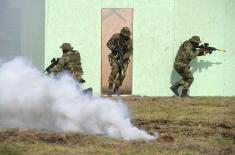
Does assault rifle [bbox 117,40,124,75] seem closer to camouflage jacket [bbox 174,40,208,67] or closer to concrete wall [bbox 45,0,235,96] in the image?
concrete wall [bbox 45,0,235,96]

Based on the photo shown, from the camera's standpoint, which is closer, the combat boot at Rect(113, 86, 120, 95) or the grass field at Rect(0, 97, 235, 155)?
the grass field at Rect(0, 97, 235, 155)

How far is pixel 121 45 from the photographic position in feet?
62.8

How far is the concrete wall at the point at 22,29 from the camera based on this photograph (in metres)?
21.0

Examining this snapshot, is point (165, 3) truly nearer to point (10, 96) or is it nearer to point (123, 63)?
point (123, 63)

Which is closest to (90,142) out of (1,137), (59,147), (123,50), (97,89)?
(59,147)

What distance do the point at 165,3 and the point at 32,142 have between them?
10.1 m

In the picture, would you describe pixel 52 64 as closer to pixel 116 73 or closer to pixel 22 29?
pixel 116 73

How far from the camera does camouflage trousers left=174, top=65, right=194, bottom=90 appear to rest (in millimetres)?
19891

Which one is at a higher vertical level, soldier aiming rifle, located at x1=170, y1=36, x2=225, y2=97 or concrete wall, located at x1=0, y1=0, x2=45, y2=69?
concrete wall, located at x1=0, y1=0, x2=45, y2=69

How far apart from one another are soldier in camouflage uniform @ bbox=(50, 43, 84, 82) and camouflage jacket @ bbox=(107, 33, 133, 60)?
1.03 meters

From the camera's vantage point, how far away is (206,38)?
2070cm

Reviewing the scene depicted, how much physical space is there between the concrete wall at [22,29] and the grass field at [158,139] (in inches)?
232

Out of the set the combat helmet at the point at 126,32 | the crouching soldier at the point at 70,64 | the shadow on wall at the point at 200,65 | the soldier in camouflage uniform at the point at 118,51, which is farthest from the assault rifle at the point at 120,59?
the shadow on wall at the point at 200,65

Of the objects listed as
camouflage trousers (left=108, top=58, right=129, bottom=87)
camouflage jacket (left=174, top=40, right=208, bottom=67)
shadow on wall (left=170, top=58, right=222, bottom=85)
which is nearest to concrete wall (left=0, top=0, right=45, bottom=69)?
camouflage trousers (left=108, top=58, right=129, bottom=87)
